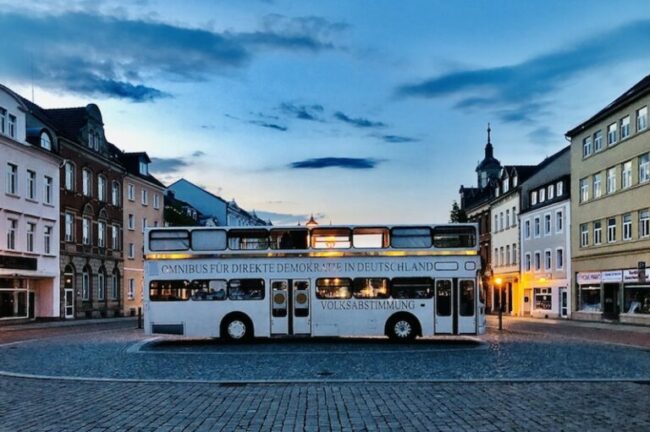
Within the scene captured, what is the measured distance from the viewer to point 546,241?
5994 centimetres

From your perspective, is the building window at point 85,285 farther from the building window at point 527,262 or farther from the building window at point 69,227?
the building window at point 527,262

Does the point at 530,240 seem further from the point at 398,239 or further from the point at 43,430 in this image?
the point at 43,430

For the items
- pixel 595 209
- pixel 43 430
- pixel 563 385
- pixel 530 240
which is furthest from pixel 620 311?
pixel 43 430

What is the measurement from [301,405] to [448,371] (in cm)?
570

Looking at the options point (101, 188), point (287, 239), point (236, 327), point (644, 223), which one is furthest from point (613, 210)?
point (101, 188)

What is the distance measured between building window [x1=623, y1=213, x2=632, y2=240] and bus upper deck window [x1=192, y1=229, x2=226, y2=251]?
90.4 feet

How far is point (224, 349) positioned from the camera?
2319cm

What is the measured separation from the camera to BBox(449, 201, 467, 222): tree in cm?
8788

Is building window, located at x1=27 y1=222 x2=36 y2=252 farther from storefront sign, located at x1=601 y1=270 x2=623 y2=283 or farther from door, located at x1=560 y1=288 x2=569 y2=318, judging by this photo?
door, located at x1=560 y1=288 x2=569 y2=318

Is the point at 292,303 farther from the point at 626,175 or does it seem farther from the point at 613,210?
the point at 613,210

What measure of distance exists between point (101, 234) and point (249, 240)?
35892 mm

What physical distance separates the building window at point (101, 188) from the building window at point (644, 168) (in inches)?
1450

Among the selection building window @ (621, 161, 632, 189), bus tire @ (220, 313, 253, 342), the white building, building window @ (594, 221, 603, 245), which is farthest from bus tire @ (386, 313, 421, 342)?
building window @ (594, 221, 603, 245)

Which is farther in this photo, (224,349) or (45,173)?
(45,173)
